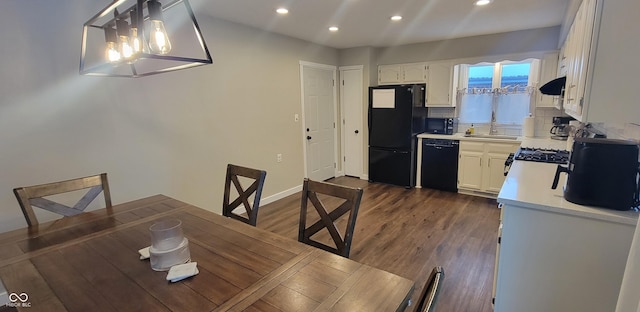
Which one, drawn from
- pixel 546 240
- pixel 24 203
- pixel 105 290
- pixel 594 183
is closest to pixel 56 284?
pixel 105 290

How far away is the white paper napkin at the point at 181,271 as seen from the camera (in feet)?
3.89

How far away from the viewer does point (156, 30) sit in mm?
1295

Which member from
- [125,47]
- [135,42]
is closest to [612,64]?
[135,42]

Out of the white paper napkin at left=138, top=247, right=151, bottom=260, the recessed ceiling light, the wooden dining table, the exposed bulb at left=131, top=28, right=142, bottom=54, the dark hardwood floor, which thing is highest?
the recessed ceiling light

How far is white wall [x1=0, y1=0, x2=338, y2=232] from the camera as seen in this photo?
84.9 inches

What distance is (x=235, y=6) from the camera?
293cm

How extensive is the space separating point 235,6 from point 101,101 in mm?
1482

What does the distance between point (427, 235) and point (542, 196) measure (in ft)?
5.24

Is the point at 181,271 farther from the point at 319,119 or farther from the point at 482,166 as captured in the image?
the point at 482,166

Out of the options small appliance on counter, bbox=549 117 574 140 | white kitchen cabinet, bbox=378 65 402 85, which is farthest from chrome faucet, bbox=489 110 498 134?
white kitchen cabinet, bbox=378 65 402 85

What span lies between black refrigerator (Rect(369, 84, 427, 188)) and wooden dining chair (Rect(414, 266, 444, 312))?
13.5 ft

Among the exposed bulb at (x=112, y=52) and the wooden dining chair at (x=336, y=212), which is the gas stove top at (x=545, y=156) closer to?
the wooden dining chair at (x=336, y=212)

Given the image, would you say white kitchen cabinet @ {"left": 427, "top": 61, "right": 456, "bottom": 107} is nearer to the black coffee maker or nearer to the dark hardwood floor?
the dark hardwood floor

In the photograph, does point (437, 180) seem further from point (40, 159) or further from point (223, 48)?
point (40, 159)
